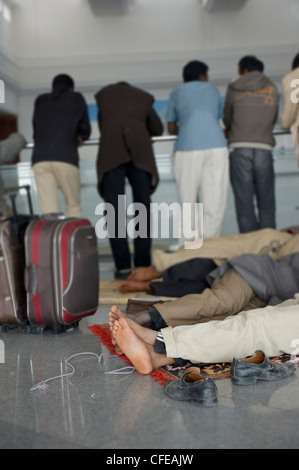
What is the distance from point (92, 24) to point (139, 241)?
282 inches

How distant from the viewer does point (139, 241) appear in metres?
3.72

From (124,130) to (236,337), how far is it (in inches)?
92.1

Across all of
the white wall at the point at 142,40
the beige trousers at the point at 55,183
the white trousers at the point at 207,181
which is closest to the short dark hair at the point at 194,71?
the white trousers at the point at 207,181

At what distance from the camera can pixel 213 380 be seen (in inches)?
57.2

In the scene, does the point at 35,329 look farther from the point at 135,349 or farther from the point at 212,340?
the point at 212,340

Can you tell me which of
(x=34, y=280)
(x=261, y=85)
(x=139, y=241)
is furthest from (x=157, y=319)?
(x=261, y=85)

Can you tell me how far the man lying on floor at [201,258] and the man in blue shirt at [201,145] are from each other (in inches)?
40.1

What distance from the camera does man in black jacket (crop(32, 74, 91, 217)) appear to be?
372cm

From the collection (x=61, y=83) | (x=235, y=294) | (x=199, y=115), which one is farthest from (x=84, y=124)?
(x=235, y=294)

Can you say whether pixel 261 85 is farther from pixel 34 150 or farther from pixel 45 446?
pixel 45 446

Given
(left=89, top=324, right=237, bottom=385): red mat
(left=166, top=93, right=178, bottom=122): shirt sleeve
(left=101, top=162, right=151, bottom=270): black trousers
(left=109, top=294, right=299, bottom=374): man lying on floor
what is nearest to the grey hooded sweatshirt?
(left=166, top=93, right=178, bottom=122): shirt sleeve

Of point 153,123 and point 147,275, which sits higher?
point 153,123

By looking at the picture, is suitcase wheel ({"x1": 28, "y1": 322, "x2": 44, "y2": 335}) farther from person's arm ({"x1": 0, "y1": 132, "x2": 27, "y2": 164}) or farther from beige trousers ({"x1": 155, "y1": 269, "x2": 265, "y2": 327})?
person's arm ({"x1": 0, "y1": 132, "x2": 27, "y2": 164})

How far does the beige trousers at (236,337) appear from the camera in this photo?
62.1 inches
